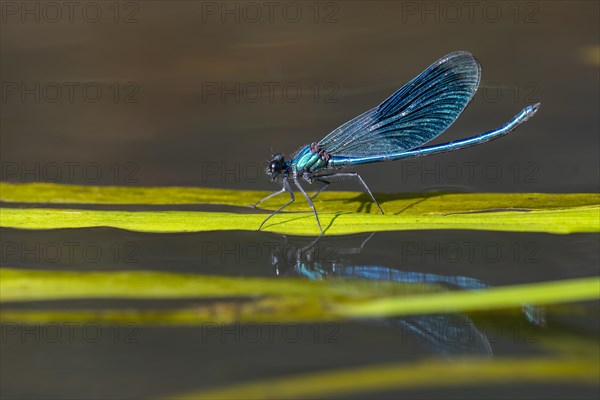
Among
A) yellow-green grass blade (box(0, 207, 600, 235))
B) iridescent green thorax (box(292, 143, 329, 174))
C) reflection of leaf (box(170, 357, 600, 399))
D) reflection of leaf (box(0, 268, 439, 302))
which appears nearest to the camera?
reflection of leaf (box(170, 357, 600, 399))

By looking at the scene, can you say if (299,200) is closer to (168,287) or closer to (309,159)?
(309,159)

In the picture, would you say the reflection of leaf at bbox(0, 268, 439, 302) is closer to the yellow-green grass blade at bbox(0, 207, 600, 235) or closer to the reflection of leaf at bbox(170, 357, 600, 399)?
the reflection of leaf at bbox(170, 357, 600, 399)

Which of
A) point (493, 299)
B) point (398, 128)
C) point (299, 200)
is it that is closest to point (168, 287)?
point (493, 299)

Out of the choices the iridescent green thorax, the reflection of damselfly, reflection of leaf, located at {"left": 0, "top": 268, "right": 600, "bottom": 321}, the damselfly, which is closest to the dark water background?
the reflection of damselfly

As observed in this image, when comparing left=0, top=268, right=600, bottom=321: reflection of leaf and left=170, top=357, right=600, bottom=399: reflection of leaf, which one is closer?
left=170, top=357, right=600, bottom=399: reflection of leaf

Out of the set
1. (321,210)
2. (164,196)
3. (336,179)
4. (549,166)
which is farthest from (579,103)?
(164,196)

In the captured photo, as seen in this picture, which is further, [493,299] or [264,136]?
[264,136]
